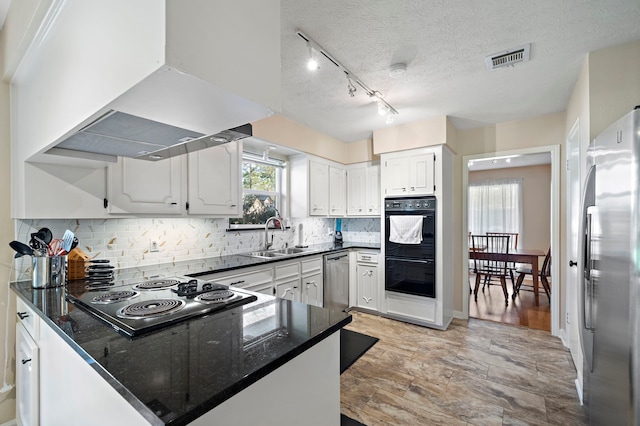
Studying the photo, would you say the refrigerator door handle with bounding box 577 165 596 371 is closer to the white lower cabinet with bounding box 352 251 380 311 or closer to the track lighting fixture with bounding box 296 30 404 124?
the track lighting fixture with bounding box 296 30 404 124

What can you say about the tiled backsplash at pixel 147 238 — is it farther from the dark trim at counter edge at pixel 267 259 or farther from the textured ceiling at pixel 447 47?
the textured ceiling at pixel 447 47

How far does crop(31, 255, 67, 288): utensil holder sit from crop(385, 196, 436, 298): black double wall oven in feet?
10.6

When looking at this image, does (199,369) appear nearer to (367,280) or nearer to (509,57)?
(509,57)

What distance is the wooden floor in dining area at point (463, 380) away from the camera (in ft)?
6.47

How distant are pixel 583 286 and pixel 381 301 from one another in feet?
8.15

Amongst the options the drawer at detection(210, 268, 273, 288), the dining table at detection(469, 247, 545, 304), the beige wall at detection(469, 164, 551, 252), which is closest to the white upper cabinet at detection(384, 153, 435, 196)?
the drawer at detection(210, 268, 273, 288)

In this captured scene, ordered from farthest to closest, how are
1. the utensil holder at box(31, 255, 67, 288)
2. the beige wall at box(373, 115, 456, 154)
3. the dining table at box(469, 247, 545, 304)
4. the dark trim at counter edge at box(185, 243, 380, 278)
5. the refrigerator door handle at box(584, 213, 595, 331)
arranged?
the dining table at box(469, 247, 545, 304)
the beige wall at box(373, 115, 456, 154)
the dark trim at counter edge at box(185, 243, 380, 278)
the utensil holder at box(31, 255, 67, 288)
the refrigerator door handle at box(584, 213, 595, 331)

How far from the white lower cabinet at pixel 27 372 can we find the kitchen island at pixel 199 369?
70mm

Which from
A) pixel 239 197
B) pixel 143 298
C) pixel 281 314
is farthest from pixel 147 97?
pixel 239 197

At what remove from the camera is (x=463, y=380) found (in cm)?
238

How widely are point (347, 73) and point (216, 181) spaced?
1496mm

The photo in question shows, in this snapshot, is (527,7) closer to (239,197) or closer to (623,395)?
(623,395)

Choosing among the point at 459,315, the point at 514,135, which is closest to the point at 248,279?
the point at 459,315

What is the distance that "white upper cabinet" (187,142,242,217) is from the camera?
96.6 inches
